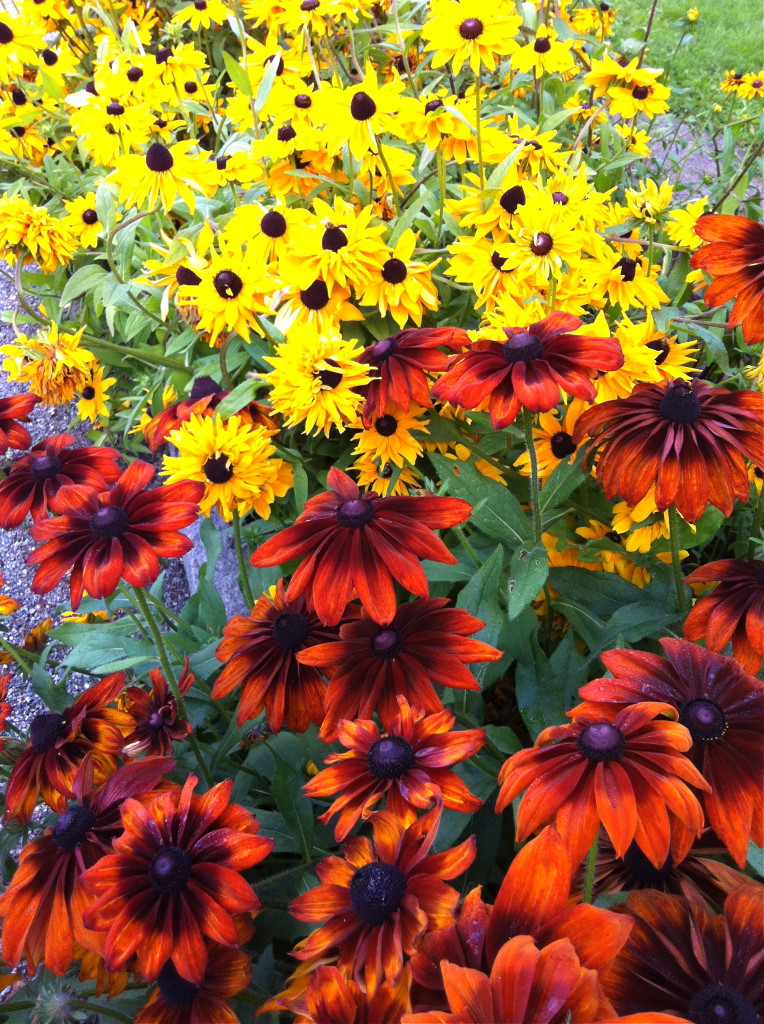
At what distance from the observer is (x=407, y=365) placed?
1021mm

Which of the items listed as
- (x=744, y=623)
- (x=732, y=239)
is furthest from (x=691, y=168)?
(x=744, y=623)

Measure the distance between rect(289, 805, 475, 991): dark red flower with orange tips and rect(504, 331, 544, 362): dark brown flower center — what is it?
47 centimetres

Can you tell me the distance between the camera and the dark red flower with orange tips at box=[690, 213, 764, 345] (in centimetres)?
99

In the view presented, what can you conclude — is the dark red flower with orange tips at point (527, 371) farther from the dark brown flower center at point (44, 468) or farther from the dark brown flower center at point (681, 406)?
the dark brown flower center at point (44, 468)

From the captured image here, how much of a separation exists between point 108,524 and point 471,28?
41.5 inches

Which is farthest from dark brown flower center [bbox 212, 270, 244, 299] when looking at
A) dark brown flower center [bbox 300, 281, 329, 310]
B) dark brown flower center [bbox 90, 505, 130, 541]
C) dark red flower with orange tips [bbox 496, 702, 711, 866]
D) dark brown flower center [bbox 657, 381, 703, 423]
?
dark red flower with orange tips [bbox 496, 702, 711, 866]

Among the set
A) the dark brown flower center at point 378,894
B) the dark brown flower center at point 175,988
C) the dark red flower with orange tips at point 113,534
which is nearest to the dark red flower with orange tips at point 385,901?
the dark brown flower center at point 378,894

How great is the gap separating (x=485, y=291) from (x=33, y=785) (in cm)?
97

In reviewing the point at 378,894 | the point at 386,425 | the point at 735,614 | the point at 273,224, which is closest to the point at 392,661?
the point at 378,894

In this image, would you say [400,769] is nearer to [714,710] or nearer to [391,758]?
[391,758]

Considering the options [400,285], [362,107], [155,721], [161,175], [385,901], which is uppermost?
[362,107]

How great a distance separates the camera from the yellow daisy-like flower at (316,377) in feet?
3.64

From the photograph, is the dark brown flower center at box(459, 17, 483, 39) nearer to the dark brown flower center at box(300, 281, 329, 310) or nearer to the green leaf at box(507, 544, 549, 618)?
the dark brown flower center at box(300, 281, 329, 310)

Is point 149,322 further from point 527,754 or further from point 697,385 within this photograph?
point 527,754
